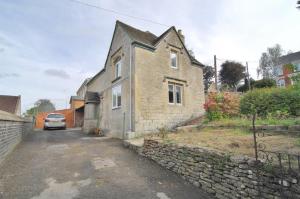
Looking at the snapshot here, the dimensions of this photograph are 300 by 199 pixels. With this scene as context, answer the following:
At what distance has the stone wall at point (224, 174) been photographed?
131 inches

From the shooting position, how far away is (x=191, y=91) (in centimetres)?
1530

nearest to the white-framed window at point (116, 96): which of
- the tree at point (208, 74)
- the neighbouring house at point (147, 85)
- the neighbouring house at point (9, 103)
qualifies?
the neighbouring house at point (147, 85)

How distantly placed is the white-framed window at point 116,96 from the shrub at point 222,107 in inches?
253

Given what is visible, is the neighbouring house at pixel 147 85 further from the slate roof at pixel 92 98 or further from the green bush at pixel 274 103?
the green bush at pixel 274 103

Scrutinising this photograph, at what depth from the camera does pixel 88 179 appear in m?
5.42

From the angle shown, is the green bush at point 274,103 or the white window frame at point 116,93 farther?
the white window frame at point 116,93

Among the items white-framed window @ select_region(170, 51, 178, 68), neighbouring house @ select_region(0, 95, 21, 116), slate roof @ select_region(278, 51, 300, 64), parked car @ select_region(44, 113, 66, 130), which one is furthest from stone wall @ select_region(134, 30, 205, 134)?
slate roof @ select_region(278, 51, 300, 64)

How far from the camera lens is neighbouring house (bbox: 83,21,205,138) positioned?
12.0 m

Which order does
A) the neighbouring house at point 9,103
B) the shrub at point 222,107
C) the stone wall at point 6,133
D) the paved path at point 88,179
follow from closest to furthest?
the paved path at point 88,179 → the stone wall at point 6,133 → the shrub at point 222,107 → the neighbouring house at point 9,103

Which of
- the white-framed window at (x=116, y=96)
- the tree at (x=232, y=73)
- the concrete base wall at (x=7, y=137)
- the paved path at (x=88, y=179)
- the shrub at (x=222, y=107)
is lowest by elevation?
the paved path at (x=88, y=179)

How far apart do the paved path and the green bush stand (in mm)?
6087

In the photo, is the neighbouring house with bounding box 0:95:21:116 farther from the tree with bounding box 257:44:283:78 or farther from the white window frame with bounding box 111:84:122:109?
the tree with bounding box 257:44:283:78

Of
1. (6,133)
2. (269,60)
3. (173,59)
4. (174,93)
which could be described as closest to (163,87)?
(174,93)

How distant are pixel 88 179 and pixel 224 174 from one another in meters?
3.86
